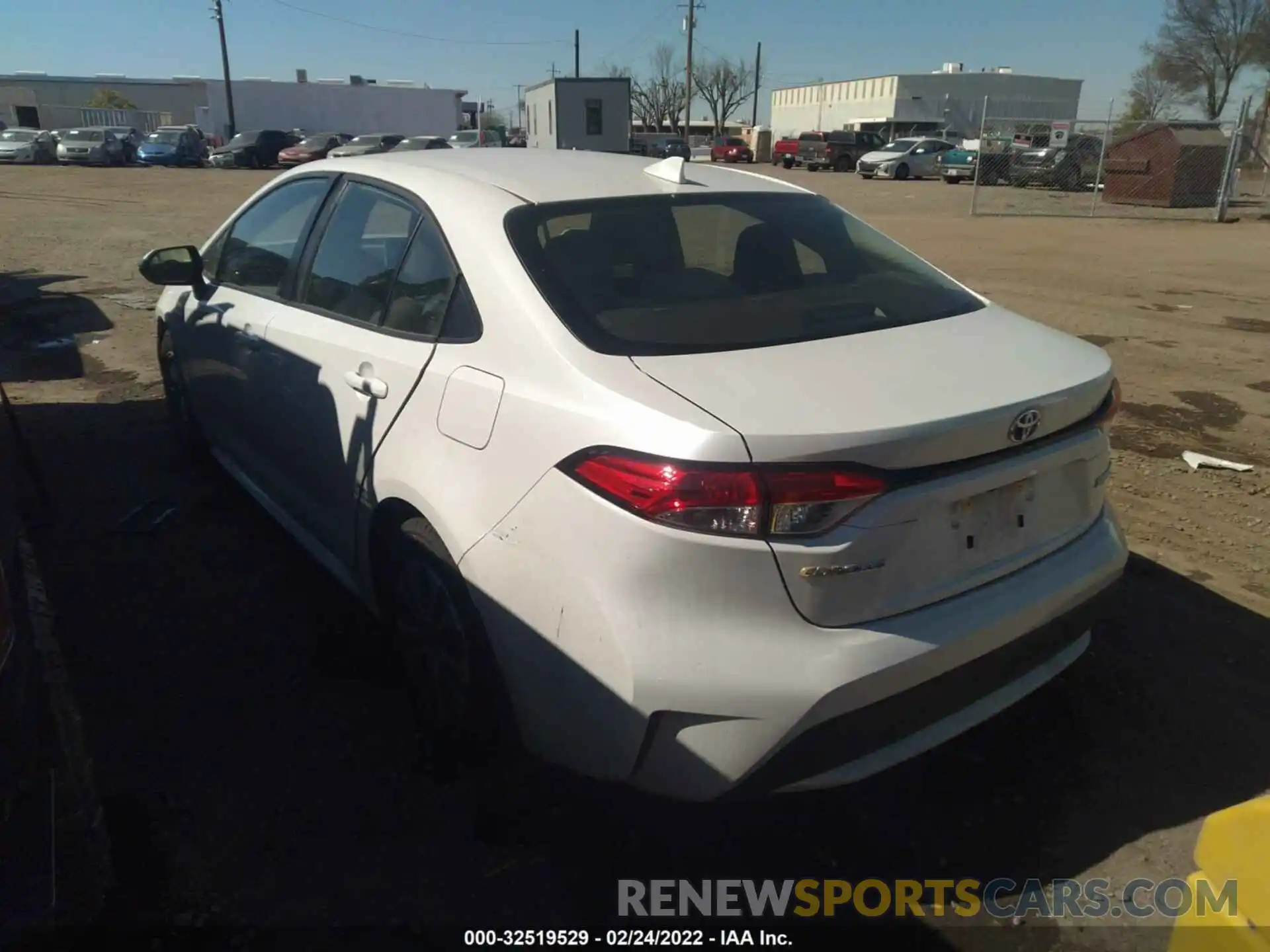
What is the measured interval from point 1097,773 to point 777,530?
1.52 m

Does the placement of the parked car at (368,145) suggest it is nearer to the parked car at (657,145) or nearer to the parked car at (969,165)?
the parked car at (657,145)

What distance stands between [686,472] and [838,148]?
40.8m

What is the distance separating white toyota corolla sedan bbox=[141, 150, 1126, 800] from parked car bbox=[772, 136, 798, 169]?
41235 millimetres

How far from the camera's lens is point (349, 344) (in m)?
2.96

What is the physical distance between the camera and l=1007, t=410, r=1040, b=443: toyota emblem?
2164mm

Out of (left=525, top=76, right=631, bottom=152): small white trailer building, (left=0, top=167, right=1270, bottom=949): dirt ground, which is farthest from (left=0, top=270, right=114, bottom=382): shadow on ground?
(left=525, top=76, right=631, bottom=152): small white trailer building

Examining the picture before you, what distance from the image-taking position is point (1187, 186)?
21.3 metres


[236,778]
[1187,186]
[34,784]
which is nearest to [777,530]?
[34,784]

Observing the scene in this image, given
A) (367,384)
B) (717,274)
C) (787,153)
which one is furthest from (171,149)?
(717,274)

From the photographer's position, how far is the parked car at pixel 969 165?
2797 cm

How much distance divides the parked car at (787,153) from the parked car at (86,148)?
27711 millimetres

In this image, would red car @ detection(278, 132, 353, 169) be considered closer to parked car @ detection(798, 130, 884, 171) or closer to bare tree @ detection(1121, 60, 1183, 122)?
parked car @ detection(798, 130, 884, 171)

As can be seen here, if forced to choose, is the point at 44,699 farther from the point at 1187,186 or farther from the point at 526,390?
the point at 1187,186

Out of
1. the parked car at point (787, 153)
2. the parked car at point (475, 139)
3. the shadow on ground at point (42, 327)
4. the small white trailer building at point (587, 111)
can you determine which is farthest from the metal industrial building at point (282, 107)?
the shadow on ground at point (42, 327)
